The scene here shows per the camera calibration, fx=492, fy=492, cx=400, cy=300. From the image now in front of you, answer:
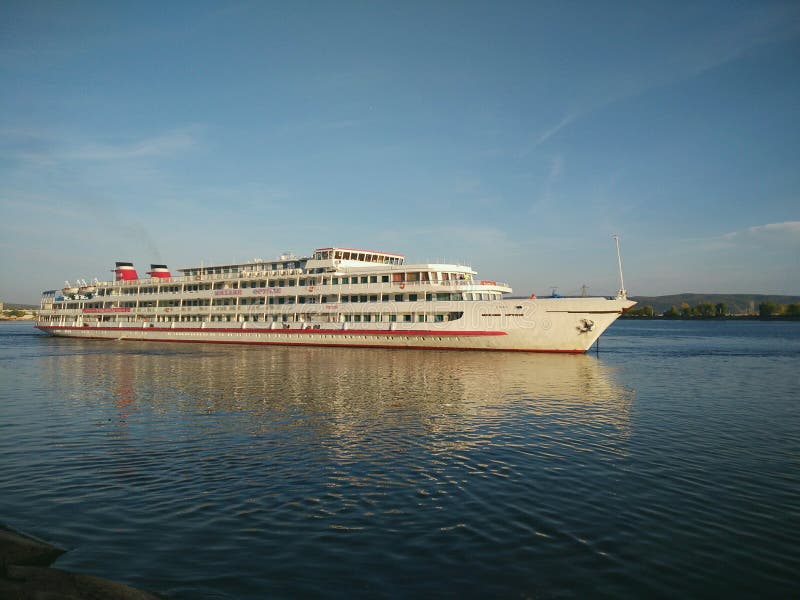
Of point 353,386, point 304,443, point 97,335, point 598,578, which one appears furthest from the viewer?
point 97,335

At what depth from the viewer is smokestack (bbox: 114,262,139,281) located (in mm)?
76438

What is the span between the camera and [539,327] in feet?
143

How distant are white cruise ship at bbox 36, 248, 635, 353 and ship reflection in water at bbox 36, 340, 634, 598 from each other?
61.4 feet

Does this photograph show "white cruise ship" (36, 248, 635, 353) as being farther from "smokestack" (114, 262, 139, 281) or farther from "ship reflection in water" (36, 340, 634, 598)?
"ship reflection in water" (36, 340, 634, 598)

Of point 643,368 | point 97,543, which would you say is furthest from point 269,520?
point 643,368

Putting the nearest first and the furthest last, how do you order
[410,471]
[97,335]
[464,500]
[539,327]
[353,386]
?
[464,500]
[410,471]
[353,386]
[539,327]
[97,335]

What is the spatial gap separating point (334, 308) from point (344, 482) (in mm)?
42893

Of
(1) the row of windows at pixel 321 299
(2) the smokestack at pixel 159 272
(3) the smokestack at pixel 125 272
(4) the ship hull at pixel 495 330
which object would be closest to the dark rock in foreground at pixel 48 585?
(4) the ship hull at pixel 495 330

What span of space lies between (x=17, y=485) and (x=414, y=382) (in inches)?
742

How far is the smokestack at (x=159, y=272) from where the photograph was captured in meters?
72.8

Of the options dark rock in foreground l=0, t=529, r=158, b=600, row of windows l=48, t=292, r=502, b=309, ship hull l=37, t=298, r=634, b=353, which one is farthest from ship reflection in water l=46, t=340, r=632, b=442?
dark rock in foreground l=0, t=529, r=158, b=600

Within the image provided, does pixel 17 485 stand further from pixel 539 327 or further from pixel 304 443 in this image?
pixel 539 327

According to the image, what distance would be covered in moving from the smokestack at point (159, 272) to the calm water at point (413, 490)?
171 ft

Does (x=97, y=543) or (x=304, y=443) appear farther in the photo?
(x=304, y=443)
